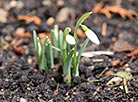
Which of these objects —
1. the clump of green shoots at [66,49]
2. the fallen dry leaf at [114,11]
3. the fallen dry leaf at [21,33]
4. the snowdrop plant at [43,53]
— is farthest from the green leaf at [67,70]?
the fallen dry leaf at [114,11]

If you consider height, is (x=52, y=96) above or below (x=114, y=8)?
below

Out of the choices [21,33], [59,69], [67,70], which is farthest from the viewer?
[21,33]

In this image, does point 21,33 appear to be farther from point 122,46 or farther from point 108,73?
point 108,73

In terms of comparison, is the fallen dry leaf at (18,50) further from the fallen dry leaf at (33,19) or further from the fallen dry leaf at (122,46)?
the fallen dry leaf at (122,46)

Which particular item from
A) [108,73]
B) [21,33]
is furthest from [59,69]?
[21,33]

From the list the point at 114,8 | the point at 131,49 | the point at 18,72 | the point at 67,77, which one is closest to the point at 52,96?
the point at 67,77

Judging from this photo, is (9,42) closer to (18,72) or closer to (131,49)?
(18,72)
